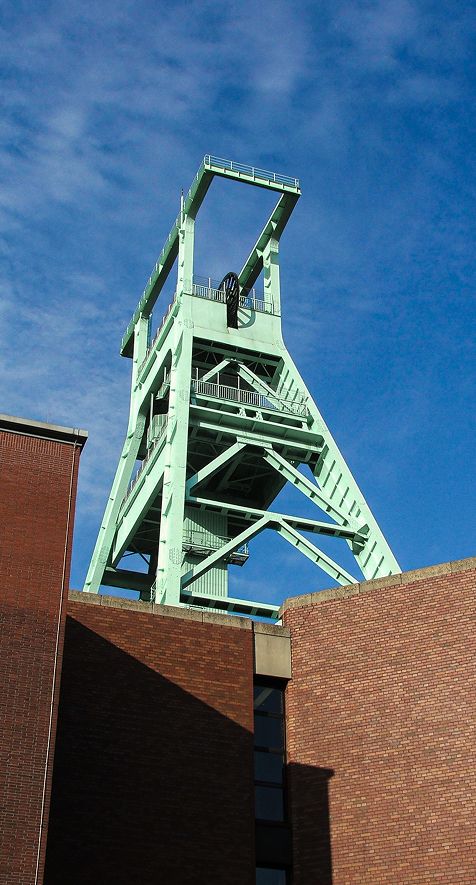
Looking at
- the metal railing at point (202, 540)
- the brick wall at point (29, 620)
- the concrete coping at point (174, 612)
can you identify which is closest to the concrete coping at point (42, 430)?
the brick wall at point (29, 620)

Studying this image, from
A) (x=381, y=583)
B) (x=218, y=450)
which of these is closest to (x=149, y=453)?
(x=218, y=450)

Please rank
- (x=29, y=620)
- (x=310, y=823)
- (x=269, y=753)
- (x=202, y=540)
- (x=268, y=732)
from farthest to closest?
(x=202, y=540) → (x=268, y=732) → (x=269, y=753) → (x=310, y=823) → (x=29, y=620)

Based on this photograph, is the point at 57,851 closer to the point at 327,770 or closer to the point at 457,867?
the point at 327,770

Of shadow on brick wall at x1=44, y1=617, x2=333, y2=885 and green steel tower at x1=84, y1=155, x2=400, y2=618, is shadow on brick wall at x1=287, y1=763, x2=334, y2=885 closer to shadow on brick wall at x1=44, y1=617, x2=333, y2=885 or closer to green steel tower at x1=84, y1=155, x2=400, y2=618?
shadow on brick wall at x1=44, y1=617, x2=333, y2=885

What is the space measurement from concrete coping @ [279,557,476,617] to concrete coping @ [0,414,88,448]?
610 centimetres

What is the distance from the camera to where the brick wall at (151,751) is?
1952cm

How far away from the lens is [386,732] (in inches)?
821

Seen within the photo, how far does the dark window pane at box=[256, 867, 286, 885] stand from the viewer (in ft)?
68.3

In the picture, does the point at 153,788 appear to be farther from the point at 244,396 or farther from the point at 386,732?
the point at 244,396

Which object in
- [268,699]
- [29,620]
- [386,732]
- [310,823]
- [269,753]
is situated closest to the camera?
[29,620]

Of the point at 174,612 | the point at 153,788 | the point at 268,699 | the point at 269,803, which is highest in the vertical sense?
the point at 174,612

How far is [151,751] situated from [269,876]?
119 inches

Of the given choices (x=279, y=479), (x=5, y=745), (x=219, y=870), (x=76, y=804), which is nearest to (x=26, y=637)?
(x=5, y=745)

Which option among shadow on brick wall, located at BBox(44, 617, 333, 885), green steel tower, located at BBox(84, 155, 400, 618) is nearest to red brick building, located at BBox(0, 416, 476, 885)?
shadow on brick wall, located at BBox(44, 617, 333, 885)
